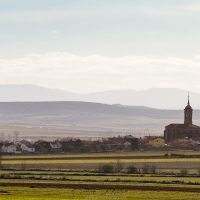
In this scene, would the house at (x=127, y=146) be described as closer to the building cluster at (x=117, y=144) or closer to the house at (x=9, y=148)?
the building cluster at (x=117, y=144)

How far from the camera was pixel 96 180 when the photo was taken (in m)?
74.8

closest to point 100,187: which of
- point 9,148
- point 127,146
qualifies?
point 9,148

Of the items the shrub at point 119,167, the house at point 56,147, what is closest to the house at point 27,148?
the house at point 56,147

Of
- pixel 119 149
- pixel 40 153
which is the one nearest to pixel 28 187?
pixel 40 153

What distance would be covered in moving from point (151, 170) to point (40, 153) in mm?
53055

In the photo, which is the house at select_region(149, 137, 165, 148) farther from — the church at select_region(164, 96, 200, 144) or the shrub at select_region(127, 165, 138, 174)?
the shrub at select_region(127, 165, 138, 174)

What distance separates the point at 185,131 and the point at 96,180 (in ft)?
323

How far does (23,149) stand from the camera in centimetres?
14562

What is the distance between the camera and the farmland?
57.7 m

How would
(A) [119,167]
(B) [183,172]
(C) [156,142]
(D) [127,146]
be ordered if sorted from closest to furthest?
(B) [183,172] < (A) [119,167] < (D) [127,146] < (C) [156,142]

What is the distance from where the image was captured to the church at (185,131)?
169 meters

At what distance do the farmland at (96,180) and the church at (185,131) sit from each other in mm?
53966

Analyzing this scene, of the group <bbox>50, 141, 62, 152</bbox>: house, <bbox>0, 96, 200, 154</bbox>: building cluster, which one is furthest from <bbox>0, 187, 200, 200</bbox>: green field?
<bbox>50, 141, 62, 152</bbox>: house

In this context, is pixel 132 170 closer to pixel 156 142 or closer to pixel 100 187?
pixel 100 187
